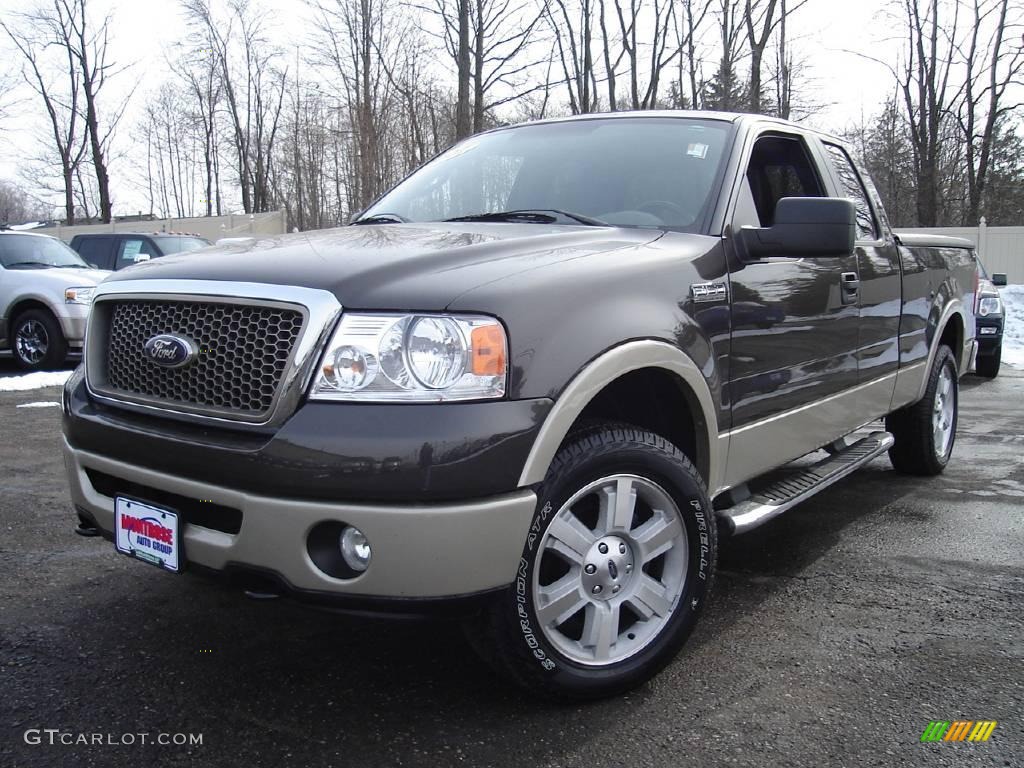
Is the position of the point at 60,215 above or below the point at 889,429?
above

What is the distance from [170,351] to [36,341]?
924 cm

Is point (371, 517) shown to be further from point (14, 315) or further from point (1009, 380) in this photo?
point (1009, 380)

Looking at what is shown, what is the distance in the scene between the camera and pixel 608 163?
3.53m

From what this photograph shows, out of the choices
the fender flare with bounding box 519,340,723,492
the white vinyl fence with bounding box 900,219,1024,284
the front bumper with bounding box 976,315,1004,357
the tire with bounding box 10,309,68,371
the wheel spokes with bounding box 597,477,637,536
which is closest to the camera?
the fender flare with bounding box 519,340,723,492

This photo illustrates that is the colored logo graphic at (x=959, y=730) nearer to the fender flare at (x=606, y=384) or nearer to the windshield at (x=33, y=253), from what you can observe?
the fender flare at (x=606, y=384)

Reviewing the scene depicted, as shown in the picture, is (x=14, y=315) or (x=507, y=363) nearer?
(x=507, y=363)

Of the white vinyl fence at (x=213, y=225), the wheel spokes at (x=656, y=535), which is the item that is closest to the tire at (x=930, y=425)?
the wheel spokes at (x=656, y=535)

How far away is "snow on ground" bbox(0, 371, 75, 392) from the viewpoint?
9.03 m

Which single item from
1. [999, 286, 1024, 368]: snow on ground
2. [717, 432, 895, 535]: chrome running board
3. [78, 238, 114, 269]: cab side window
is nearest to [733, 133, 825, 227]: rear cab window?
[717, 432, 895, 535]: chrome running board

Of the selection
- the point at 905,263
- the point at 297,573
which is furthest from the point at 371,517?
the point at 905,263

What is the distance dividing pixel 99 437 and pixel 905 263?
12.9ft

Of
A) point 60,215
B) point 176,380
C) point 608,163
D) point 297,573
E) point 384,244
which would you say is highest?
point 60,215

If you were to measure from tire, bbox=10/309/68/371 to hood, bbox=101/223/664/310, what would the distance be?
328 inches

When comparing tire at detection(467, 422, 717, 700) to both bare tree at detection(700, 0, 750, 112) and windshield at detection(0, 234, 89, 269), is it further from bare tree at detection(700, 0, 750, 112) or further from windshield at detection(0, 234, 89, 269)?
bare tree at detection(700, 0, 750, 112)
